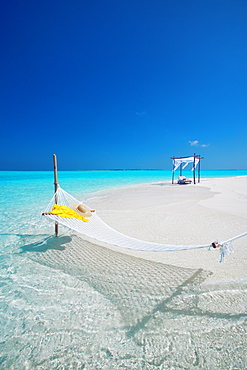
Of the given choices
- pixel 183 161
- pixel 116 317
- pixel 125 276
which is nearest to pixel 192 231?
pixel 125 276

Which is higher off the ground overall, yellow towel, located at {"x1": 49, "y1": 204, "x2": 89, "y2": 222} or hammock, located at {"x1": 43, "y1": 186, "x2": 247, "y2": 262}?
yellow towel, located at {"x1": 49, "y1": 204, "x2": 89, "y2": 222}

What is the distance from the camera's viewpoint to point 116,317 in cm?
197

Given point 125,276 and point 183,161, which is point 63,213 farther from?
point 183,161

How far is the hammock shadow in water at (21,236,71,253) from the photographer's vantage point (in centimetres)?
377

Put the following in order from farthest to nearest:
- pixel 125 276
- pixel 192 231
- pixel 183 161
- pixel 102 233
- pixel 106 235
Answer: pixel 183 161
pixel 192 231
pixel 102 233
pixel 106 235
pixel 125 276

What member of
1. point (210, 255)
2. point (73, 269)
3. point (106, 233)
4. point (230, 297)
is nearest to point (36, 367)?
point (73, 269)

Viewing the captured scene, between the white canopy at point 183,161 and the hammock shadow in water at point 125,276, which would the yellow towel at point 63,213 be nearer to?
the hammock shadow in water at point 125,276

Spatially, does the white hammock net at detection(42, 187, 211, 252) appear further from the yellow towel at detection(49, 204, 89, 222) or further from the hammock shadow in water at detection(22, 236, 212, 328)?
the hammock shadow in water at detection(22, 236, 212, 328)

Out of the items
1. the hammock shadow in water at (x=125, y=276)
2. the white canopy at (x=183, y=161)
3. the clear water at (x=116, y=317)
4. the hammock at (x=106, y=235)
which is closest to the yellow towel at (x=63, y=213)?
the hammock at (x=106, y=235)

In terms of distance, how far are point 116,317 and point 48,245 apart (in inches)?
100

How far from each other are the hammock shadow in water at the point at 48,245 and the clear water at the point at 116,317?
546 millimetres

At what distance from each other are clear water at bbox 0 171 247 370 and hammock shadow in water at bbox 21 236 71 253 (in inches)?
21.5

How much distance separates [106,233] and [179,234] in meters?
1.85

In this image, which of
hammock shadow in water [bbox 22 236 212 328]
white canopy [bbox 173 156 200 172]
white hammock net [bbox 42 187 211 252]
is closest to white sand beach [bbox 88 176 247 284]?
hammock shadow in water [bbox 22 236 212 328]
